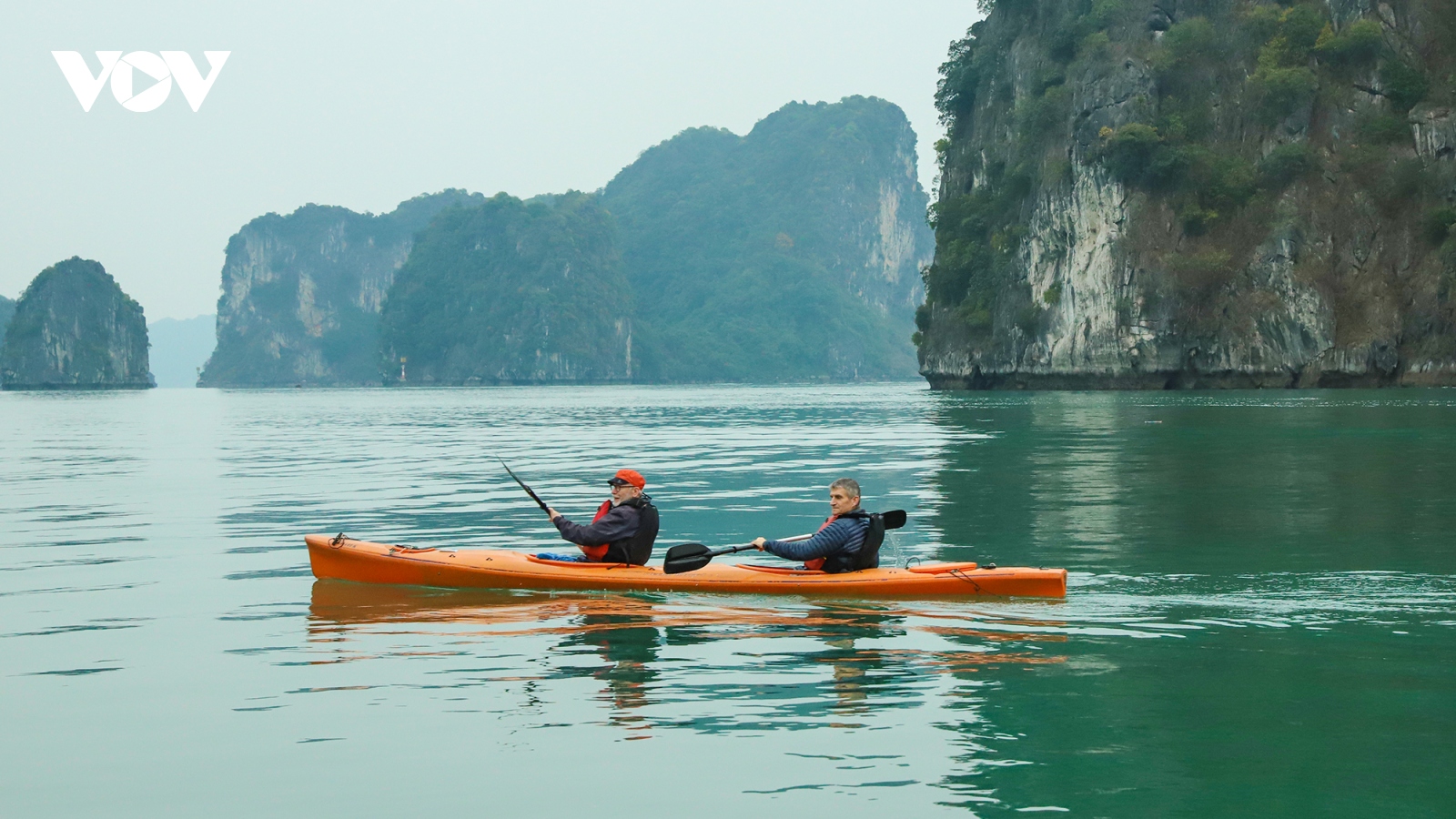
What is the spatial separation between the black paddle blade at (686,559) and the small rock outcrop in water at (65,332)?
659 feet

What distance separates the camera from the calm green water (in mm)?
6711

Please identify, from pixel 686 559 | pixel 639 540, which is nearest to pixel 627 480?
pixel 639 540

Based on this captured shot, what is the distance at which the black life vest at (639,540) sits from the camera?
12.3m

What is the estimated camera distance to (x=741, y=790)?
21.7ft

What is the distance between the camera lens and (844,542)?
11.7 m

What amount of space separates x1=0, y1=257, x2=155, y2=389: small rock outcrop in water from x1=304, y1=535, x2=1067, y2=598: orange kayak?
651ft

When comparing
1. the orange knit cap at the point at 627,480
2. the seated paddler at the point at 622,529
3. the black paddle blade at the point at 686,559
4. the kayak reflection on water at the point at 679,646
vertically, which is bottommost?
the kayak reflection on water at the point at 679,646

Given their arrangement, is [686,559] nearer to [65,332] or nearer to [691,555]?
[691,555]

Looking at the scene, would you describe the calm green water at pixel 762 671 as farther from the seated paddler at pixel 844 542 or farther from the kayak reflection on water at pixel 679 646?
the seated paddler at pixel 844 542

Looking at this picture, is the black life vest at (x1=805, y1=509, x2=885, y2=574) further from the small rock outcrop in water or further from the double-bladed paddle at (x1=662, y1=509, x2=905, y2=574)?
the small rock outcrop in water

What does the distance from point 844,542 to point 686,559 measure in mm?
1363

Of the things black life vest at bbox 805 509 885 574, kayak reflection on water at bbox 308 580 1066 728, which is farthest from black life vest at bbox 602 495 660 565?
black life vest at bbox 805 509 885 574

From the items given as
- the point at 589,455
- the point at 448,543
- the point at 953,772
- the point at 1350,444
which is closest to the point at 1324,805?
the point at 953,772

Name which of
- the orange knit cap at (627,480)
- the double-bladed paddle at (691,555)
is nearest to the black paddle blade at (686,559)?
the double-bladed paddle at (691,555)
